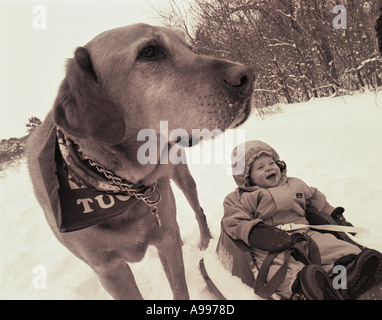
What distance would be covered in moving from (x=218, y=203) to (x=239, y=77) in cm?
244

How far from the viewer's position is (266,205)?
238 centimetres

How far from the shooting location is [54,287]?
2.61 m

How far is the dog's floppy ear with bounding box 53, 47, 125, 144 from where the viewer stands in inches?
55.2

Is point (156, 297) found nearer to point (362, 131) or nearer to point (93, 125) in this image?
point (93, 125)

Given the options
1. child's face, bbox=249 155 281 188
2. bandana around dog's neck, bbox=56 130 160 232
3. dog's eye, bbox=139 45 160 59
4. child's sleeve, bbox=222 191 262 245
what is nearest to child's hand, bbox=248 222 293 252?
child's sleeve, bbox=222 191 262 245

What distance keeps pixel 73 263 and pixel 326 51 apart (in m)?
7.51

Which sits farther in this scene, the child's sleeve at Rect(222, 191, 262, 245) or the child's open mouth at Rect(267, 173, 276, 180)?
the child's open mouth at Rect(267, 173, 276, 180)

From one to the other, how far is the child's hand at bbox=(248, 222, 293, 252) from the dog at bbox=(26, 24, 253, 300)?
0.84 metres

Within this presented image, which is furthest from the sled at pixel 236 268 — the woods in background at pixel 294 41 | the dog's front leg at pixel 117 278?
the woods in background at pixel 294 41

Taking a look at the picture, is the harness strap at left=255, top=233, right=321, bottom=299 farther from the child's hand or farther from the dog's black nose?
the dog's black nose

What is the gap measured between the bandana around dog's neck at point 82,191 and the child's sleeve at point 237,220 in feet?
3.32

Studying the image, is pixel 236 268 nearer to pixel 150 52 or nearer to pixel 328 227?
pixel 328 227
